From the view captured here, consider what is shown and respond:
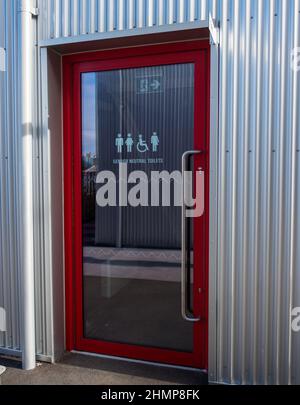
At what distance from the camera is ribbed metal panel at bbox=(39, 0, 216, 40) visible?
8.45 ft

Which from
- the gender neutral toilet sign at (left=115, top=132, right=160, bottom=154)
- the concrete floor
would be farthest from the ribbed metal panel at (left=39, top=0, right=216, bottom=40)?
the concrete floor

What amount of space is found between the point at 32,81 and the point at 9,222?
1161mm

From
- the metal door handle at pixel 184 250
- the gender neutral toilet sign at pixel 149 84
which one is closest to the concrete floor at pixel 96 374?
the metal door handle at pixel 184 250

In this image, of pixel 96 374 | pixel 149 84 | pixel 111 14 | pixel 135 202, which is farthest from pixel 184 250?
pixel 111 14

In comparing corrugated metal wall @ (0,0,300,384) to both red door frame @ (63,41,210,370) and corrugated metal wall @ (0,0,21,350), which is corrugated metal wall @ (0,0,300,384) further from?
corrugated metal wall @ (0,0,21,350)

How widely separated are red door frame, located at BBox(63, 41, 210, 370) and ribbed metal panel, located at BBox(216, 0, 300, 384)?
25 centimetres

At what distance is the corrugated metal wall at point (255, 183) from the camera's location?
7.97 ft

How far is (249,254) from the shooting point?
254 centimetres

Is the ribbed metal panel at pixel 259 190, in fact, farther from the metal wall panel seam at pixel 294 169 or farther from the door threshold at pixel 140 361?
the door threshold at pixel 140 361

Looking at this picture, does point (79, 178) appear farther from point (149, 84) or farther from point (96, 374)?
point (96, 374)

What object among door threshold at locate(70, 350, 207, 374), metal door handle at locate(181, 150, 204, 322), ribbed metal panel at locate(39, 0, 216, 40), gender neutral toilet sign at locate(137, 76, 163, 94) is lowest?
door threshold at locate(70, 350, 207, 374)

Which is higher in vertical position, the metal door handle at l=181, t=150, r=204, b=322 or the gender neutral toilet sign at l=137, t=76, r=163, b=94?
the gender neutral toilet sign at l=137, t=76, r=163, b=94
